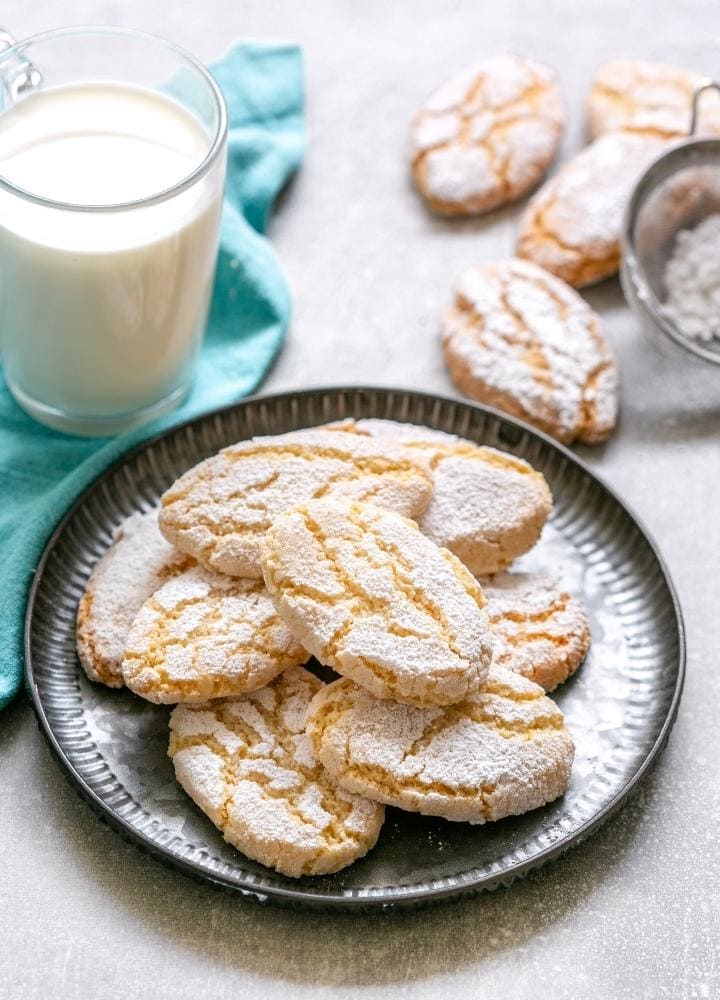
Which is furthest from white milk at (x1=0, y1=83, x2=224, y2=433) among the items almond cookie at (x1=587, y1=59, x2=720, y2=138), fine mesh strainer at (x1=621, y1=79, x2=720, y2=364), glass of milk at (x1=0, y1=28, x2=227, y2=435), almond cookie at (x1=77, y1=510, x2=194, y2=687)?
almond cookie at (x1=587, y1=59, x2=720, y2=138)

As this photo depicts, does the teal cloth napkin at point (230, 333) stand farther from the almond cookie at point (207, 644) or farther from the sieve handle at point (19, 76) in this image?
the sieve handle at point (19, 76)

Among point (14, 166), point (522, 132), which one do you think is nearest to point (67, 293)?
point (14, 166)

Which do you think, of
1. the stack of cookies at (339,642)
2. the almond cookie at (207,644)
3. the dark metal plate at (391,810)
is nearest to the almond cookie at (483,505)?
the stack of cookies at (339,642)

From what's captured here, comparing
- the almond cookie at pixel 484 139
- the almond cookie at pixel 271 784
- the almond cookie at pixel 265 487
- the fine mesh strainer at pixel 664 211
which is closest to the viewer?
A: the almond cookie at pixel 271 784

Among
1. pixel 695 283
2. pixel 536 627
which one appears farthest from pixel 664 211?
pixel 536 627

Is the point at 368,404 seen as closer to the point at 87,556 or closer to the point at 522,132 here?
the point at 87,556

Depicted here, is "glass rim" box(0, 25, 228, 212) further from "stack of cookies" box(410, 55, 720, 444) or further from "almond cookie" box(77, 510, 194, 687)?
"stack of cookies" box(410, 55, 720, 444)
